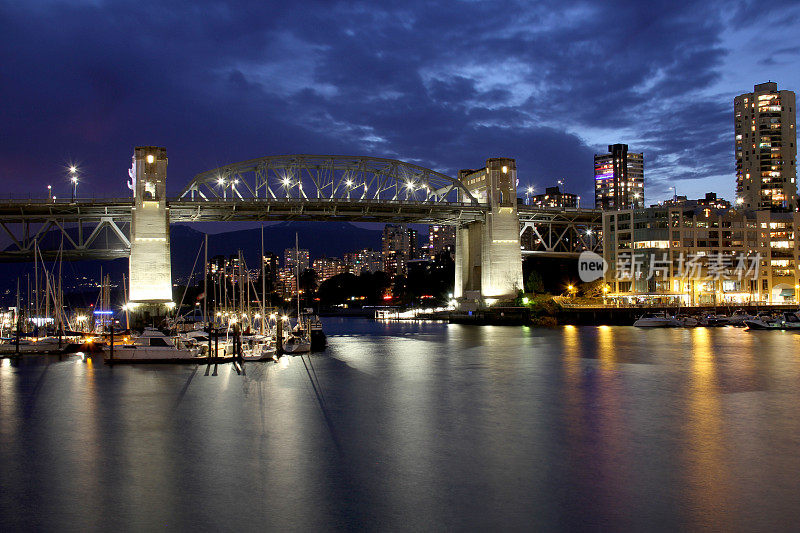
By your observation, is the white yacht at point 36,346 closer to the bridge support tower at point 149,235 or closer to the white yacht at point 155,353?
the white yacht at point 155,353

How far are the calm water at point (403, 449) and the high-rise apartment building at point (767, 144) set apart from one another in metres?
158

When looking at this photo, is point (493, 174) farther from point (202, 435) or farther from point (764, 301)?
point (202, 435)

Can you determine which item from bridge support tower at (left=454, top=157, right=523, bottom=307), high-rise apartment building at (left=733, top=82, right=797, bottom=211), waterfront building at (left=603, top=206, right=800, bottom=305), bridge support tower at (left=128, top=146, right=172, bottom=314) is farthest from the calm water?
high-rise apartment building at (left=733, top=82, right=797, bottom=211)

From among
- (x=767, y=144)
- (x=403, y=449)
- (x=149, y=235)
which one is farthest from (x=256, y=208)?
(x=767, y=144)

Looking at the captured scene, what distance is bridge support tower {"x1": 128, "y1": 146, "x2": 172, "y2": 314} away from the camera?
66188 millimetres

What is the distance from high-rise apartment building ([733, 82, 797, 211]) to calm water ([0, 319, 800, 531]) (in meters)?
158

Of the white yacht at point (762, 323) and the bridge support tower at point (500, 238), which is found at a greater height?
the bridge support tower at point (500, 238)

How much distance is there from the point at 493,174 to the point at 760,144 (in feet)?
408

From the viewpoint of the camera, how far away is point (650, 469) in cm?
1583

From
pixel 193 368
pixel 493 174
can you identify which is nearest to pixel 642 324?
pixel 493 174

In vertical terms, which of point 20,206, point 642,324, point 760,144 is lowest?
point 642,324

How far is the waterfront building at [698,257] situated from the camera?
9956cm

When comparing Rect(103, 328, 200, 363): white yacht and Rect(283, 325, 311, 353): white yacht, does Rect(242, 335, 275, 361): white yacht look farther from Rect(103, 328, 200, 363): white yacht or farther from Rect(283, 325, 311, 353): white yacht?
Rect(103, 328, 200, 363): white yacht

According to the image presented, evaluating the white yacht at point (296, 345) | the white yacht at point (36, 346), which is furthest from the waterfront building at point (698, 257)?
the white yacht at point (36, 346)
